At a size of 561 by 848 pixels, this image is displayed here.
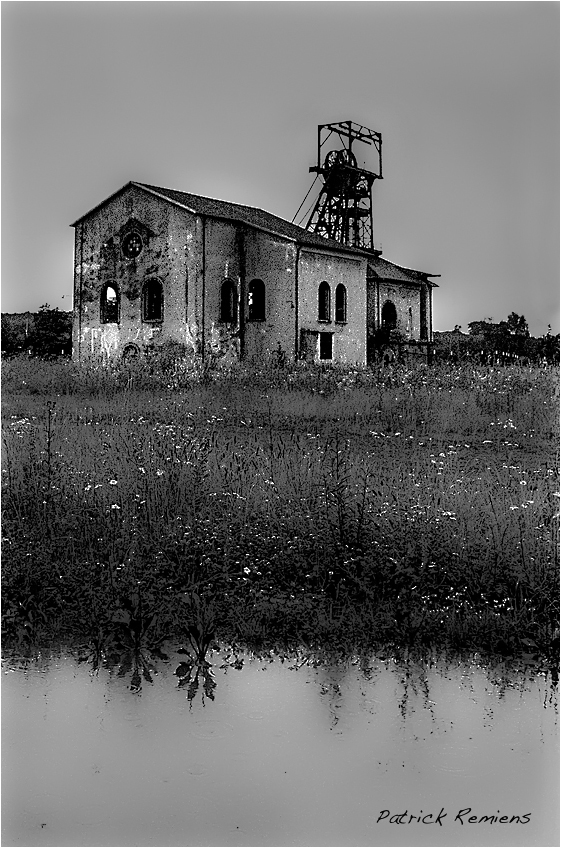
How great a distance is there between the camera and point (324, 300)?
30.2 m

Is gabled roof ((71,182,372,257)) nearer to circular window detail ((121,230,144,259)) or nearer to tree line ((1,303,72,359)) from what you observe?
circular window detail ((121,230,144,259))

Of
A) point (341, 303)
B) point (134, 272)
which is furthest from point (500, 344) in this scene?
point (134, 272)

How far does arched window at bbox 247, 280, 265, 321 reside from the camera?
28.1m

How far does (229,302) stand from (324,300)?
4.05 m

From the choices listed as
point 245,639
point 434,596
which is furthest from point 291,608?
point 434,596

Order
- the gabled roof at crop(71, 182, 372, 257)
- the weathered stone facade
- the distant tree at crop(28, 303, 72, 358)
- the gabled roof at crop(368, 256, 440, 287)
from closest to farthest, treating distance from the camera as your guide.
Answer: the weathered stone facade < the gabled roof at crop(71, 182, 372, 257) < the distant tree at crop(28, 303, 72, 358) < the gabled roof at crop(368, 256, 440, 287)

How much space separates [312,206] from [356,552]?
27.1 m

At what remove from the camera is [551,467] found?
9.98 m

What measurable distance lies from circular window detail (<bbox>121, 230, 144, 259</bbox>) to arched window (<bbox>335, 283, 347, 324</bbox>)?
742cm

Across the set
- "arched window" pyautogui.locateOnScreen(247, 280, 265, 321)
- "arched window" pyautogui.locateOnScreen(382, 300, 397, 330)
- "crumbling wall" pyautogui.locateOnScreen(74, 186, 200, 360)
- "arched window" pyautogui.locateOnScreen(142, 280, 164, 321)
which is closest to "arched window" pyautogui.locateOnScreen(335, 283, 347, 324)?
"arched window" pyautogui.locateOnScreen(247, 280, 265, 321)

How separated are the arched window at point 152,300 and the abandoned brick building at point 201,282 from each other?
3 cm

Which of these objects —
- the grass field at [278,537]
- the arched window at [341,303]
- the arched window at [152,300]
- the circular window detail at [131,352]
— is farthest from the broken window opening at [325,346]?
the grass field at [278,537]

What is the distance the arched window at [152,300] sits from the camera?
2766cm

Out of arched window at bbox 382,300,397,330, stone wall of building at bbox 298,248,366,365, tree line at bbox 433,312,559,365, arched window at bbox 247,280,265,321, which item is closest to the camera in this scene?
tree line at bbox 433,312,559,365
